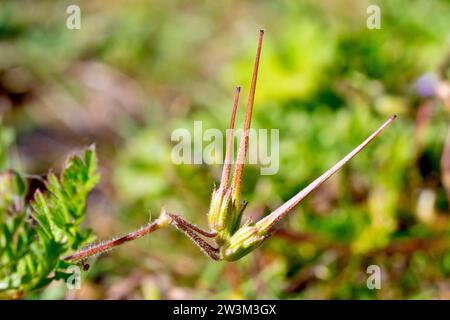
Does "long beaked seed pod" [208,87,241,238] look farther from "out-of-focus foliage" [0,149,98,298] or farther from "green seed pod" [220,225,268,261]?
"out-of-focus foliage" [0,149,98,298]

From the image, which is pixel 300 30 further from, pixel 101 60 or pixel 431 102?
pixel 101 60

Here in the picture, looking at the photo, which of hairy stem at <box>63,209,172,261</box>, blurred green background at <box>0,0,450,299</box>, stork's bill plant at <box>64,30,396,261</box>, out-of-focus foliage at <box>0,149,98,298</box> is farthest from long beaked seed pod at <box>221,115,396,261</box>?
blurred green background at <box>0,0,450,299</box>

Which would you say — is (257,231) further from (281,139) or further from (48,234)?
(281,139)

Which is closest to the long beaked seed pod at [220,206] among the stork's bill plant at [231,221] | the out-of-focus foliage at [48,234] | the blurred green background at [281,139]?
the stork's bill plant at [231,221]

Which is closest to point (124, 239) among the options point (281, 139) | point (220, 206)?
point (220, 206)
